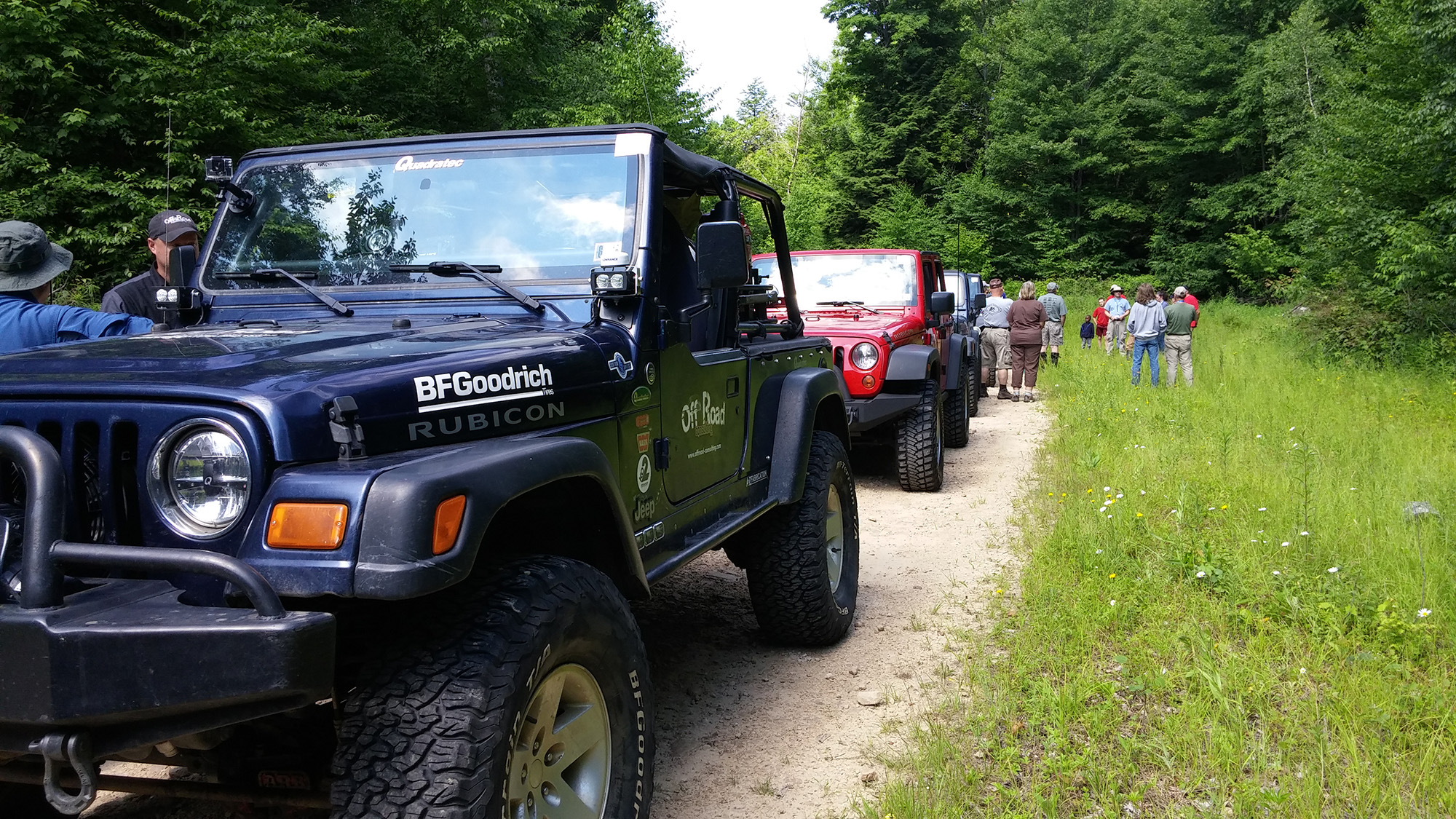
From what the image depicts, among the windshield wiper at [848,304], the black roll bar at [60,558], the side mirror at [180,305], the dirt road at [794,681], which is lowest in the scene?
the dirt road at [794,681]

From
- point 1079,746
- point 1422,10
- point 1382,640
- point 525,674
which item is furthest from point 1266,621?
point 1422,10

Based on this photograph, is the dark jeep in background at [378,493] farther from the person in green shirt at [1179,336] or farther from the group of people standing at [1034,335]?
the person in green shirt at [1179,336]

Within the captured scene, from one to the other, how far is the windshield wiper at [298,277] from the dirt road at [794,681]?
145 centimetres

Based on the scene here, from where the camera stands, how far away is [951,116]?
41438mm

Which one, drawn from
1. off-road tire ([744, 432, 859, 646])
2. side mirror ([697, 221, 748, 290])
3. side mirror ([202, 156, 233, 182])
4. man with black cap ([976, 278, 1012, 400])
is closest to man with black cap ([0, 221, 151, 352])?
side mirror ([202, 156, 233, 182])

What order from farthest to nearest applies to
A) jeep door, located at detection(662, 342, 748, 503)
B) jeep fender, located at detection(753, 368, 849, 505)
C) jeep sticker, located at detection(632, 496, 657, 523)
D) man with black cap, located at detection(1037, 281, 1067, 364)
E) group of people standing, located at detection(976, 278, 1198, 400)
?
man with black cap, located at detection(1037, 281, 1067, 364) → group of people standing, located at detection(976, 278, 1198, 400) → jeep fender, located at detection(753, 368, 849, 505) → jeep door, located at detection(662, 342, 748, 503) → jeep sticker, located at detection(632, 496, 657, 523)

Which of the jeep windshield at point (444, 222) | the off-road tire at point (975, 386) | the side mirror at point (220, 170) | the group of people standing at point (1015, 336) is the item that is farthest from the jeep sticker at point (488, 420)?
the group of people standing at point (1015, 336)

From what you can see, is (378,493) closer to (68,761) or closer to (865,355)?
(68,761)

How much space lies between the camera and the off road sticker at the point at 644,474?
3.11m

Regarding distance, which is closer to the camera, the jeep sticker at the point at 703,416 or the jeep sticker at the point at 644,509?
the jeep sticker at the point at 644,509

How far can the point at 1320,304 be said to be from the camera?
17312mm

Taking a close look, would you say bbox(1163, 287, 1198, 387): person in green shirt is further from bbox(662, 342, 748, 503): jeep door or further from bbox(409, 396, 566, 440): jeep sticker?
bbox(409, 396, 566, 440): jeep sticker

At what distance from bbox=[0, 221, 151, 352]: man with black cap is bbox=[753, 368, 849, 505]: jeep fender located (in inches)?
91.4

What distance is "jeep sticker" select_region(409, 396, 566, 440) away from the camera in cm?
227
